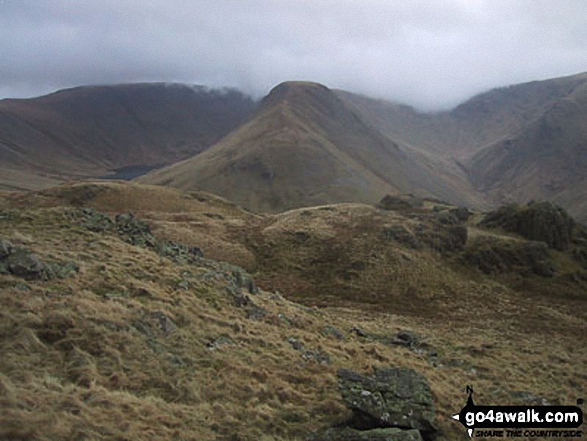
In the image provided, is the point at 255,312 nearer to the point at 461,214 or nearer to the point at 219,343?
the point at 219,343

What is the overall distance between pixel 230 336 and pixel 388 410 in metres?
7.51

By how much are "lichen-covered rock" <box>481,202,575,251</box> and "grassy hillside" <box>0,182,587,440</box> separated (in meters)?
13.6

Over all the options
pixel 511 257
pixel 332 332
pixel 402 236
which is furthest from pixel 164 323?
pixel 511 257

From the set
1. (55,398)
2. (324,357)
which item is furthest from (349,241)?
(55,398)

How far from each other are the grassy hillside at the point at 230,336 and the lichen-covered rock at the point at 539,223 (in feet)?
44.5

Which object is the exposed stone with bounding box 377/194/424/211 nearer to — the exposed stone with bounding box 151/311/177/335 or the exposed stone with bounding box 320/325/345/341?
the exposed stone with bounding box 320/325/345/341

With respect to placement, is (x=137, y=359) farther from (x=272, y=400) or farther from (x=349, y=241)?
(x=349, y=241)

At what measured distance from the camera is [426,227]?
59719mm

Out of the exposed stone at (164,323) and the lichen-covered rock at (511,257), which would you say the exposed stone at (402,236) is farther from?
the exposed stone at (164,323)

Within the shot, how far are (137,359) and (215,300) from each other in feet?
24.8

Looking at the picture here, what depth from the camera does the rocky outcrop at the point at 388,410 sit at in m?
11.2

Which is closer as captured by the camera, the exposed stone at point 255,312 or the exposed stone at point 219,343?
the exposed stone at point 219,343

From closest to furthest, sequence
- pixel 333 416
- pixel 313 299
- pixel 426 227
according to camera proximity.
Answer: pixel 333 416 < pixel 313 299 < pixel 426 227

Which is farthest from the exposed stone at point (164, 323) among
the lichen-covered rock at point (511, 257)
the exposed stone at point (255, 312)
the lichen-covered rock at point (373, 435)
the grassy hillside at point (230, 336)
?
the lichen-covered rock at point (511, 257)
